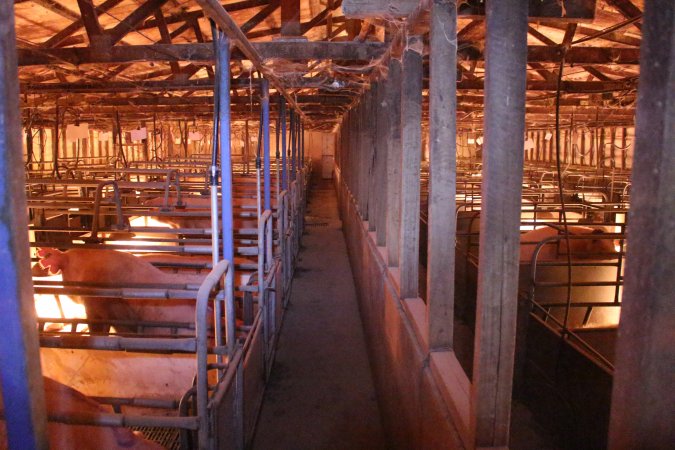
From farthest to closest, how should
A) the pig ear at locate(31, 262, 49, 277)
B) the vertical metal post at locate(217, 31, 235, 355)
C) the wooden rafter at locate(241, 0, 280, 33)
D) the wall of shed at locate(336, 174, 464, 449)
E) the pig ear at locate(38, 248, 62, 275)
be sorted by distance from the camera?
the wooden rafter at locate(241, 0, 280, 33) → the pig ear at locate(31, 262, 49, 277) → the pig ear at locate(38, 248, 62, 275) → the vertical metal post at locate(217, 31, 235, 355) → the wall of shed at locate(336, 174, 464, 449)

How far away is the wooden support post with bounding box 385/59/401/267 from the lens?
484 cm

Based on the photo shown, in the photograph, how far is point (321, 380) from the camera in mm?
5590

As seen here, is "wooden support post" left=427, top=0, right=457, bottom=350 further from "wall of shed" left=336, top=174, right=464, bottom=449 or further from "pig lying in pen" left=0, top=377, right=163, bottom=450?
"pig lying in pen" left=0, top=377, right=163, bottom=450

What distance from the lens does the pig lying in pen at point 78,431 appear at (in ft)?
6.95

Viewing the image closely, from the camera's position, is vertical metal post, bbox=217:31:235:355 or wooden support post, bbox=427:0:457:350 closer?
wooden support post, bbox=427:0:457:350

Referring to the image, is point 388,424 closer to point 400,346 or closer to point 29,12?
point 400,346

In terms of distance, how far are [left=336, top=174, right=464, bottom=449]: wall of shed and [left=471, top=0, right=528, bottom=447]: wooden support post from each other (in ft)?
1.00

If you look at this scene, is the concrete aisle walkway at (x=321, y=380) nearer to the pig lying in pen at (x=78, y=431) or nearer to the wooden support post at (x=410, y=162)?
the wooden support post at (x=410, y=162)

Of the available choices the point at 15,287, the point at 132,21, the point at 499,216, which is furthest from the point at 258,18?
the point at 15,287

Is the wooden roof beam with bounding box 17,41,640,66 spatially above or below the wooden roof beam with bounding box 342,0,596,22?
above

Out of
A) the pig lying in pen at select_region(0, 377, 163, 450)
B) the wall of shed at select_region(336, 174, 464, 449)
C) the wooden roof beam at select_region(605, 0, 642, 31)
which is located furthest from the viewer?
the wooden roof beam at select_region(605, 0, 642, 31)

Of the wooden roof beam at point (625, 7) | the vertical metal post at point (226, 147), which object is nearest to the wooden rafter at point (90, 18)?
the vertical metal post at point (226, 147)

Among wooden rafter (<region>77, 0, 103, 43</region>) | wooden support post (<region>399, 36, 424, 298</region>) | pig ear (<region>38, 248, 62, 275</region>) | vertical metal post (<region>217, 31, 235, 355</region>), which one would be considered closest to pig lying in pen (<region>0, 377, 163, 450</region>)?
vertical metal post (<region>217, 31, 235, 355</region>)

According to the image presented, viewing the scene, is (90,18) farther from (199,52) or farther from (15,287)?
(15,287)
